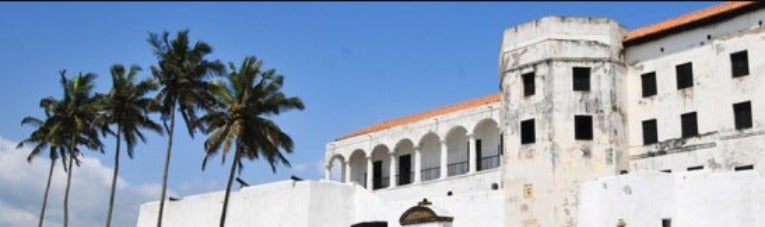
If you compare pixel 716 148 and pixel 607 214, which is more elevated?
pixel 716 148

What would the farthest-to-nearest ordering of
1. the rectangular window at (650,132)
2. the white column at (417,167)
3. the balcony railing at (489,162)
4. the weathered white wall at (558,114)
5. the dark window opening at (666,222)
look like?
the white column at (417,167) < the balcony railing at (489,162) < the rectangular window at (650,132) < the weathered white wall at (558,114) < the dark window opening at (666,222)

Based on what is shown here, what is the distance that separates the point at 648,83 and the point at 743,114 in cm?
389

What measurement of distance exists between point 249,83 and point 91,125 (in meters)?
9.73

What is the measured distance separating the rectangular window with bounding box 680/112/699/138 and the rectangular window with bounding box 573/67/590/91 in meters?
3.49

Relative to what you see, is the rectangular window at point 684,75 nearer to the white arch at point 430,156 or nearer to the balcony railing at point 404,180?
the white arch at point 430,156

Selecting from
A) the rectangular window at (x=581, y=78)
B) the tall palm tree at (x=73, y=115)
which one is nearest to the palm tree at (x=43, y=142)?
the tall palm tree at (x=73, y=115)

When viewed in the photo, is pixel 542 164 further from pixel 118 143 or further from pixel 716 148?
pixel 118 143

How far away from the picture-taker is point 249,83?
3794 cm

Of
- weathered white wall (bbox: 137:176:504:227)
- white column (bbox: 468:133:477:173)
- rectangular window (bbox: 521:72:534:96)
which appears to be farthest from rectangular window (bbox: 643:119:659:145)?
white column (bbox: 468:133:477:173)

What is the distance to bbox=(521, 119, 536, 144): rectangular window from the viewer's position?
3466cm

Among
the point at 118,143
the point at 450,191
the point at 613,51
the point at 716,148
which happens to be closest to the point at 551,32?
the point at 613,51

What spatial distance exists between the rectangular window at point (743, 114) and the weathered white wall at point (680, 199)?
2.55 m

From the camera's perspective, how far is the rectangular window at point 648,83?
3466cm

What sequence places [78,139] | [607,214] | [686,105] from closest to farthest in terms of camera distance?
[607,214] → [686,105] → [78,139]
